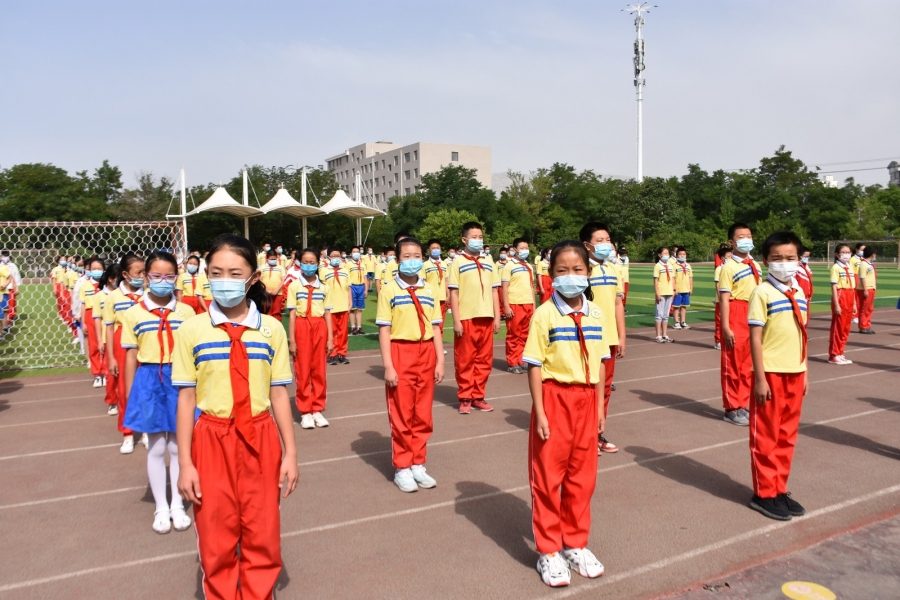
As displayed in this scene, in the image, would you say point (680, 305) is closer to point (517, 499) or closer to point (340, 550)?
point (517, 499)

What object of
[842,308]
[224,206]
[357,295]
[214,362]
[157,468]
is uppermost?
[224,206]

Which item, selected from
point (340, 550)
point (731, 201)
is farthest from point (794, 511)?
point (731, 201)

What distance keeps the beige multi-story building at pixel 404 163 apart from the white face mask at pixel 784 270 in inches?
2839

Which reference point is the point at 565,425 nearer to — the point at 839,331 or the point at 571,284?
the point at 571,284

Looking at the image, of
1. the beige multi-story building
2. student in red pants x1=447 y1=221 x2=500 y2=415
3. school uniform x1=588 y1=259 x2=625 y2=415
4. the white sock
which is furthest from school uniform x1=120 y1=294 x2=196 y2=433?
the beige multi-story building

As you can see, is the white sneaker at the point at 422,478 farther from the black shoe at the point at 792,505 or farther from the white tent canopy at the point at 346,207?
the white tent canopy at the point at 346,207

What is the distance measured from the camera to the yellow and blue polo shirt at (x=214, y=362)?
3.12 metres

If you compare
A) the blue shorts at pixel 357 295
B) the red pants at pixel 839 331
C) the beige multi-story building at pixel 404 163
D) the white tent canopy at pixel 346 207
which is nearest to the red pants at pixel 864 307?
the red pants at pixel 839 331

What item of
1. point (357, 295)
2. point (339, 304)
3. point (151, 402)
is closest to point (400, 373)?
point (151, 402)

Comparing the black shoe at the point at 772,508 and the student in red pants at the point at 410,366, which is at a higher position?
the student in red pants at the point at 410,366

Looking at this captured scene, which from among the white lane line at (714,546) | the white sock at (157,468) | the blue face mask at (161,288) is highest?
the blue face mask at (161,288)

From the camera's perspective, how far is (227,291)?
3129 millimetres

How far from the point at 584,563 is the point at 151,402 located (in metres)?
3.12

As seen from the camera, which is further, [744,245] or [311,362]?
[311,362]
